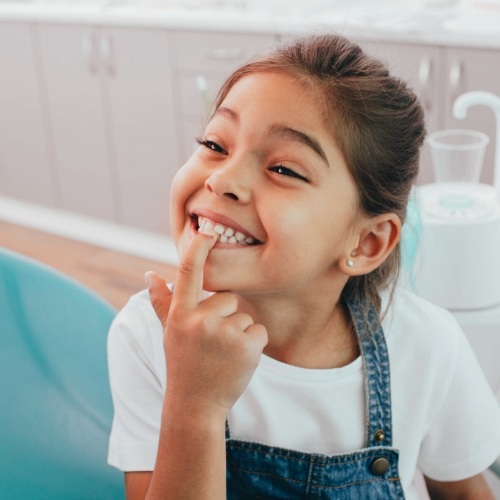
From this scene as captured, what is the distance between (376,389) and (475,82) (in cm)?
163

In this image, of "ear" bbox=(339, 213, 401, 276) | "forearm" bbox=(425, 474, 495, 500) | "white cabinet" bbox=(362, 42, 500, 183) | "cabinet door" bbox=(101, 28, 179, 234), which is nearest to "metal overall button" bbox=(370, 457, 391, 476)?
"forearm" bbox=(425, 474, 495, 500)

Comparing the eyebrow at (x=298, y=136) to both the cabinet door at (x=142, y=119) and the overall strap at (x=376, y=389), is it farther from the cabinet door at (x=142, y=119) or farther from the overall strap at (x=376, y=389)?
the cabinet door at (x=142, y=119)

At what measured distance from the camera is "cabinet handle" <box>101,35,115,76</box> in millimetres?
3303

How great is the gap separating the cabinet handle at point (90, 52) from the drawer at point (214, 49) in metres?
0.42

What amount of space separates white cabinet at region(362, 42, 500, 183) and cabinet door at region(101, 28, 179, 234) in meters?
0.96

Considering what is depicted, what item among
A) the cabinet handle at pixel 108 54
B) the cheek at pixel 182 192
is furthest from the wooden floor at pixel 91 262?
the cheek at pixel 182 192

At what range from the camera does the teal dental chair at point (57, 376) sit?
1.19 m

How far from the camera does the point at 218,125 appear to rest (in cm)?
94

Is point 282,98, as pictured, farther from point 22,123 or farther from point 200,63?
point 22,123

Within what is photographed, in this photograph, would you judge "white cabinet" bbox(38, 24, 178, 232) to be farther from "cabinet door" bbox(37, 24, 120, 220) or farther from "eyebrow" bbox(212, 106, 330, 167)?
"eyebrow" bbox(212, 106, 330, 167)

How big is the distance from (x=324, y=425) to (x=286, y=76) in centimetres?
43

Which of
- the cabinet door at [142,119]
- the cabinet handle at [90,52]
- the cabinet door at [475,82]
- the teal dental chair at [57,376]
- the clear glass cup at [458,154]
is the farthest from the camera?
the cabinet handle at [90,52]

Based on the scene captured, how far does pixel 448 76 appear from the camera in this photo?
2500mm

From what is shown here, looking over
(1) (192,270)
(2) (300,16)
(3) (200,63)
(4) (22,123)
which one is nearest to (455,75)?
(2) (300,16)
